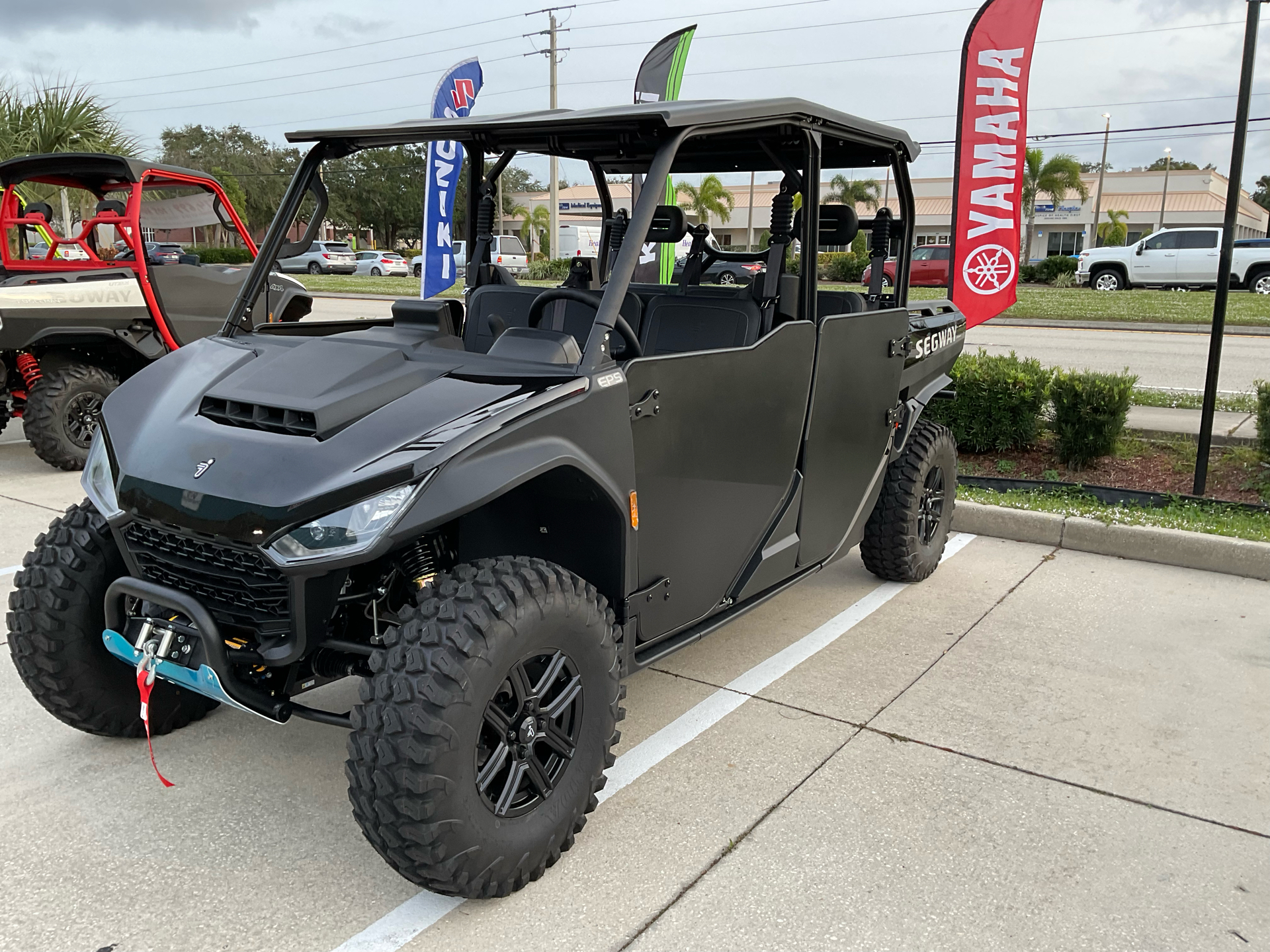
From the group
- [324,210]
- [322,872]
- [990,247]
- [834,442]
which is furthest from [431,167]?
[322,872]

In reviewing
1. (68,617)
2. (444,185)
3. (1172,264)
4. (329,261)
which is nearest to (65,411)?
(444,185)

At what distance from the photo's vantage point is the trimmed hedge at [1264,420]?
6.07m

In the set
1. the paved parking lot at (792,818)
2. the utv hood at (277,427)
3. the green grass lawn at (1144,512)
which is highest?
the utv hood at (277,427)

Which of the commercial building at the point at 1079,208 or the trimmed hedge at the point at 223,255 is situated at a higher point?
the commercial building at the point at 1079,208

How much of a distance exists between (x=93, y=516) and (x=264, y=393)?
0.78 meters

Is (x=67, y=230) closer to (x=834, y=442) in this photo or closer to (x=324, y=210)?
(x=324, y=210)

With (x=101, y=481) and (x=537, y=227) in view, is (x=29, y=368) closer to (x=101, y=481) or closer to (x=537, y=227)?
(x=101, y=481)

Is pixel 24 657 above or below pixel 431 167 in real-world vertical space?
below

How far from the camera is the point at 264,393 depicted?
8.78ft

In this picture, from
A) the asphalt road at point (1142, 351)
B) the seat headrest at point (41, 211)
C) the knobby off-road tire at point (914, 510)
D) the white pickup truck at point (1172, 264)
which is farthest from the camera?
the white pickup truck at point (1172, 264)

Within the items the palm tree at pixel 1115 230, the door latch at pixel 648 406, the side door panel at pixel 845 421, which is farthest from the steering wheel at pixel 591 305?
the palm tree at pixel 1115 230

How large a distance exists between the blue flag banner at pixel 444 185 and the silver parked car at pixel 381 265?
2892 cm

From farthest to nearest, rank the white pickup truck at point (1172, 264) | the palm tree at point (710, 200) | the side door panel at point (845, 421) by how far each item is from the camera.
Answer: the palm tree at point (710, 200), the white pickup truck at point (1172, 264), the side door panel at point (845, 421)

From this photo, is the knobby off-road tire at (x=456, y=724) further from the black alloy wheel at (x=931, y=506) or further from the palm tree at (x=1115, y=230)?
the palm tree at (x=1115, y=230)
